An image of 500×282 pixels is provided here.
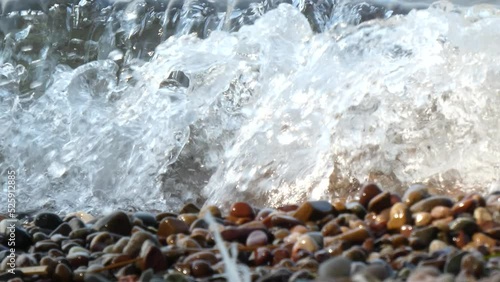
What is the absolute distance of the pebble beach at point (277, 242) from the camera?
221 centimetres

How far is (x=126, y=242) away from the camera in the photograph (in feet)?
8.26

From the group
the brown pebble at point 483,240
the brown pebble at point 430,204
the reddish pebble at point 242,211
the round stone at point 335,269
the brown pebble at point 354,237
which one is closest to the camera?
the round stone at point 335,269

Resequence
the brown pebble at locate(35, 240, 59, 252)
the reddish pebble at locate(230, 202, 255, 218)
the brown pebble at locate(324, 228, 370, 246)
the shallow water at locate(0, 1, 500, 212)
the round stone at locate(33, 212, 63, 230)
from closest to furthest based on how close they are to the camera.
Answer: the brown pebble at locate(324, 228, 370, 246) < the brown pebble at locate(35, 240, 59, 252) < the reddish pebble at locate(230, 202, 255, 218) < the round stone at locate(33, 212, 63, 230) < the shallow water at locate(0, 1, 500, 212)

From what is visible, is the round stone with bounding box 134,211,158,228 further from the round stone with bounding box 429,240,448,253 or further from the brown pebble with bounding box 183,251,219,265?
the round stone with bounding box 429,240,448,253

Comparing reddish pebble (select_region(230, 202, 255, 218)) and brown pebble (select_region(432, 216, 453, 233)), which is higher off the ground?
brown pebble (select_region(432, 216, 453, 233))

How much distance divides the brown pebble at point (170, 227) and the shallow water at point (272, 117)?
1.04 metres

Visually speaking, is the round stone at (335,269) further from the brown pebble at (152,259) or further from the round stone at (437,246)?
the brown pebble at (152,259)

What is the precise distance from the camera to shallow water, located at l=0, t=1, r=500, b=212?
3719 millimetres

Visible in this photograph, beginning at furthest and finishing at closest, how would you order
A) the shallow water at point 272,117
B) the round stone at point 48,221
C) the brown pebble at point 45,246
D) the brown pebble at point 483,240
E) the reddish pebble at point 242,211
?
the shallow water at point 272,117
the round stone at point 48,221
the reddish pebble at point 242,211
the brown pebble at point 45,246
the brown pebble at point 483,240

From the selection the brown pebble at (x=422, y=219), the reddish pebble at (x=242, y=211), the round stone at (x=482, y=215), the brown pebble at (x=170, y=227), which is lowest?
the brown pebble at (x=170, y=227)

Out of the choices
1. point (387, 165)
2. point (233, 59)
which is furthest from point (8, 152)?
point (387, 165)

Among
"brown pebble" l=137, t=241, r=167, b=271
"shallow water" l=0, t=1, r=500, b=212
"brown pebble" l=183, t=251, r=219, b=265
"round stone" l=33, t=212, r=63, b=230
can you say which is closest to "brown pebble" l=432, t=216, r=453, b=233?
"brown pebble" l=183, t=251, r=219, b=265

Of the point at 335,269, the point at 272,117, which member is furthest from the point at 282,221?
the point at 272,117

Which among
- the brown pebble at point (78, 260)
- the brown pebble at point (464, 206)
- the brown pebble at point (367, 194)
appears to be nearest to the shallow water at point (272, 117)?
the brown pebble at point (367, 194)
